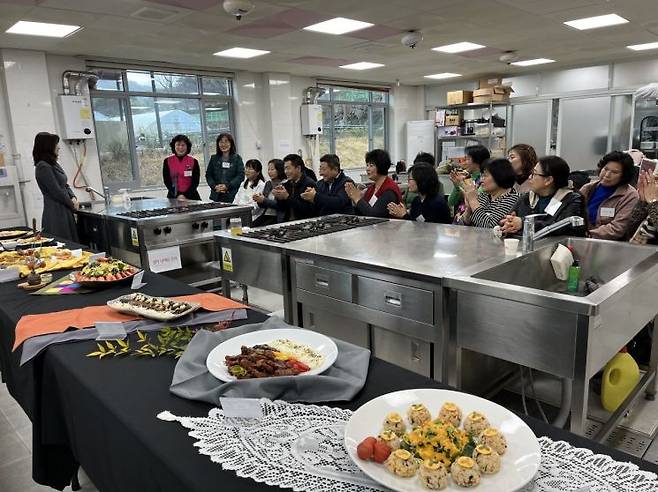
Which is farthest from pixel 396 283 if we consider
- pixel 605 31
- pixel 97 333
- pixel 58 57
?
pixel 58 57

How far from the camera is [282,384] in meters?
1.10

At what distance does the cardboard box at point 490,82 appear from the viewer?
8594mm

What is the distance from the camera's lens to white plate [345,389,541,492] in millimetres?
775

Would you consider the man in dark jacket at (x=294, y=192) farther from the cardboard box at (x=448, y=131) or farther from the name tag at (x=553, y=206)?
the cardboard box at (x=448, y=131)

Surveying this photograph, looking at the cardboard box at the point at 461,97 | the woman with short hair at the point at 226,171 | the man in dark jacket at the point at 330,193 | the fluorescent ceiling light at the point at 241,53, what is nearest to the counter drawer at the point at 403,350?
the man in dark jacket at the point at 330,193

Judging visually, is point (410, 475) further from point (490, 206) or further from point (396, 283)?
point (490, 206)

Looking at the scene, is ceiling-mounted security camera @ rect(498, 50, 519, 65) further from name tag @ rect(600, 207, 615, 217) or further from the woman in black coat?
the woman in black coat

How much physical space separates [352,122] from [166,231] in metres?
6.54

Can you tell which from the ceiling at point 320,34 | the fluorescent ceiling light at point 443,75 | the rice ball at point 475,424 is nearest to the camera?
the rice ball at point 475,424

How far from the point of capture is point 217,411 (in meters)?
1.05

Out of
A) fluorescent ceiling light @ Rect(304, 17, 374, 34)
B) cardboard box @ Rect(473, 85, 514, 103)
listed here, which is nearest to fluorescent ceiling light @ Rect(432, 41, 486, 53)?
fluorescent ceiling light @ Rect(304, 17, 374, 34)

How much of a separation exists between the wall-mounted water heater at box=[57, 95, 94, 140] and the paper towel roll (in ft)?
18.7

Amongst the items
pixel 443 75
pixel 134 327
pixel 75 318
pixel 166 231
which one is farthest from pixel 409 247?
pixel 443 75

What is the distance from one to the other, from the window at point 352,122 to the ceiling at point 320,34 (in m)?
1.79
